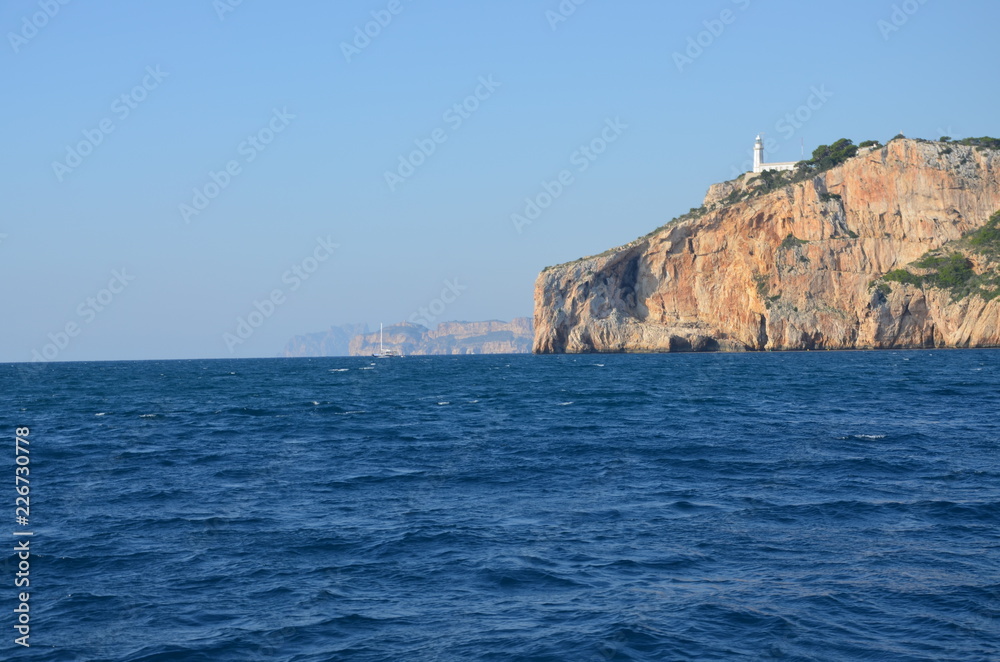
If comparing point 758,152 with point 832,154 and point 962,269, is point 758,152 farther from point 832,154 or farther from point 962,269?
point 962,269

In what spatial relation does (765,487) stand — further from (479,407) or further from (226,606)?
(479,407)

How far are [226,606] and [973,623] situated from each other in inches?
389

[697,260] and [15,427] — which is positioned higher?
[697,260]

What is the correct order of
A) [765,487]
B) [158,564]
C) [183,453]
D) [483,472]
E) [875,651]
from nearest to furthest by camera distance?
1. [875,651]
2. [158,564]
3. [765,487]
4. [483,472]
5. [183,453]

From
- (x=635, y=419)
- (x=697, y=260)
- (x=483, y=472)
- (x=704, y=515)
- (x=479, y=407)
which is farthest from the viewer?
(x=697, y=260)

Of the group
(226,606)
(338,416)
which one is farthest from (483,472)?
(338,416)

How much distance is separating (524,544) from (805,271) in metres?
113

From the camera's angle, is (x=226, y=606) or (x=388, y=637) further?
(x=226, y=606)

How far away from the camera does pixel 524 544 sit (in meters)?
14.7

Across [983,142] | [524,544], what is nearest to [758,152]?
[983,142]

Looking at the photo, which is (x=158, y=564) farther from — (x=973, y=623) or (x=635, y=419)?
(x=635, y=419)

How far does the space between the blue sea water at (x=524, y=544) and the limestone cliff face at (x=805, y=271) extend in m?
87.4

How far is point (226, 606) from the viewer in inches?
465

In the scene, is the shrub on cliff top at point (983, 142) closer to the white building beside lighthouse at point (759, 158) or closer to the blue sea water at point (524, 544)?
the white building beside lighthouse at point (759, 158)
